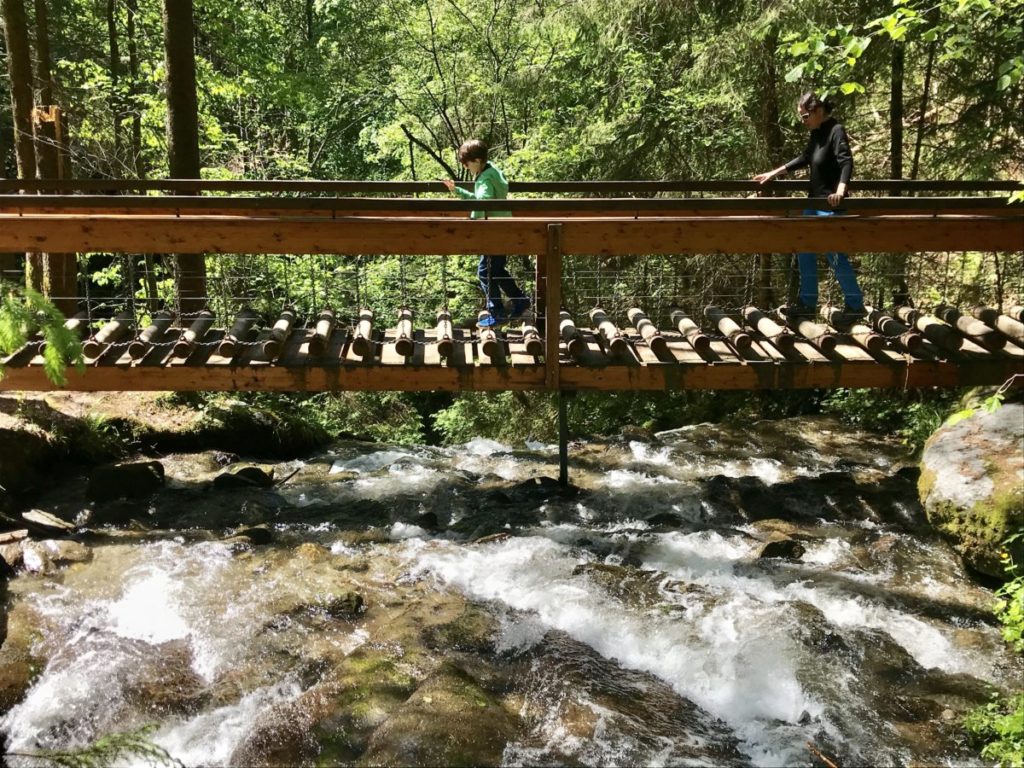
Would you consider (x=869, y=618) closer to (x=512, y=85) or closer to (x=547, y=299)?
(x=547, y=299)

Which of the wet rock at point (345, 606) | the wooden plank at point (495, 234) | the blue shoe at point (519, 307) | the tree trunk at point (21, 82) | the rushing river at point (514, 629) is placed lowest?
the rushing river at point (514, 629)

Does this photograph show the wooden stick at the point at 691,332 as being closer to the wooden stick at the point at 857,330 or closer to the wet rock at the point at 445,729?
the wooden stick at the point at 857,330

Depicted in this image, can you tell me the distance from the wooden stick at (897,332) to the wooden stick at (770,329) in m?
0.83

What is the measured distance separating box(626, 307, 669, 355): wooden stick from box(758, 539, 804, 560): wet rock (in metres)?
1.69

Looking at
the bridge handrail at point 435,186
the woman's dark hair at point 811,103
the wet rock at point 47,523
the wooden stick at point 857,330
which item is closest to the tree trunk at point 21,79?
the bridge handrail at point 435,186

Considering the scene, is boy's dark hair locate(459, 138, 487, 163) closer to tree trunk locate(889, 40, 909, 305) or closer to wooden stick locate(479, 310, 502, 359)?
wooden stick locate(479, 310, 502, 359)

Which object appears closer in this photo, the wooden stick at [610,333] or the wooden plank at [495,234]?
the wooden plank at [495,234]

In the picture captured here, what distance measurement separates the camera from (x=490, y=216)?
7.27 metres

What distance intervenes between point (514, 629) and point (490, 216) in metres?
3.88

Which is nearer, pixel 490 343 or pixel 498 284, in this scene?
pixel 490 343

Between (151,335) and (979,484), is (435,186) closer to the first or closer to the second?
(151,335)

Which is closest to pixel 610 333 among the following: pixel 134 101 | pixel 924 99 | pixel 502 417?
pixel 924 99

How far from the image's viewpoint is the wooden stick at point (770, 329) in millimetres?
6613

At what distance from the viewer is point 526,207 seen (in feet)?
20.0
